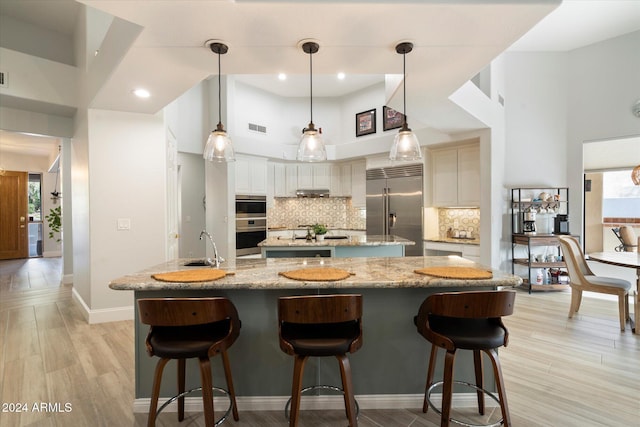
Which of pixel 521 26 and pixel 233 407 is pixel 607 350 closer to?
pixel 521 26

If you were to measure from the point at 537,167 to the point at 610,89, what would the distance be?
Result: 1.53 metres

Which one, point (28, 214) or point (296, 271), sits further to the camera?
point (28, 214)

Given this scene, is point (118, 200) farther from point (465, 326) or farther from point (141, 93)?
point (465, 326)

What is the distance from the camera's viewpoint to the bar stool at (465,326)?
5.64 ft

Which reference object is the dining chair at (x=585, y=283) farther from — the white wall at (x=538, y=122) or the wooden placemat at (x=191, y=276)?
the wooden placemat at (x=191, y=276)

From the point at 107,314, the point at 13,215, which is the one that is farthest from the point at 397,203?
the point at 13,215

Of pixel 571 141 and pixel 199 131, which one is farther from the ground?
pixel 199 131

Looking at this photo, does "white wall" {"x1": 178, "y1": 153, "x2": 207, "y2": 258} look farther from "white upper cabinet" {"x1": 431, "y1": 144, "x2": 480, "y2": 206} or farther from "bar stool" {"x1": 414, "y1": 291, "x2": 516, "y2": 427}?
"bar stool" {"x1": 414, "y1": 291, "x2": 516, "y2": 427}

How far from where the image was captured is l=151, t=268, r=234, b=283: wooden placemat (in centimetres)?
191

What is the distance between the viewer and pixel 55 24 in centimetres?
449

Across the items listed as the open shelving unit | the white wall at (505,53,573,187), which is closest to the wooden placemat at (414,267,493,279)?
the open shelving unit

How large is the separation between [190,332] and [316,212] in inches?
233

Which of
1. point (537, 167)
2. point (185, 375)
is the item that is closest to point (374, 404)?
point (185, 375)

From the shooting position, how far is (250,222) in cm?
648
